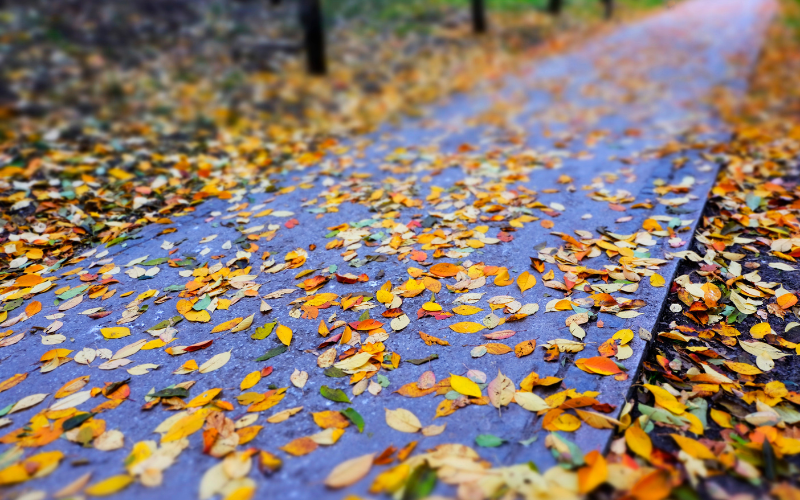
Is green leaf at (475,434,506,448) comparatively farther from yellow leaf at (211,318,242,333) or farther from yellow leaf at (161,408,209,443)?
yellow leaf at (211,318,242,333)

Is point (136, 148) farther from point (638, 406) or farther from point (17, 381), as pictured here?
point (638, 406)

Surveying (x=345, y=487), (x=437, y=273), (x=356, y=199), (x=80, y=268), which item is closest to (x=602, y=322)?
(x=437, y=273)

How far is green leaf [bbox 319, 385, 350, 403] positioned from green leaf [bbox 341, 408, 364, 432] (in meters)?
0.05

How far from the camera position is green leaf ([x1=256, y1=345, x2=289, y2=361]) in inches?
74.5

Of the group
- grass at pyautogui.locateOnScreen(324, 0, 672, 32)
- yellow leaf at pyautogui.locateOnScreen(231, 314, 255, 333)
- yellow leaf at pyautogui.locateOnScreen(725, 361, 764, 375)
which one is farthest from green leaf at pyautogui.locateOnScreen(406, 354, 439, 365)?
grass at pyautogui.locateOnScreen(324, 0, 672, 32)

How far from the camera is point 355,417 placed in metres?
1.59

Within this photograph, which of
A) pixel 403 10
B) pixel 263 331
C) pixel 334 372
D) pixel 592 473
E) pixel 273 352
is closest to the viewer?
pixel 592 473

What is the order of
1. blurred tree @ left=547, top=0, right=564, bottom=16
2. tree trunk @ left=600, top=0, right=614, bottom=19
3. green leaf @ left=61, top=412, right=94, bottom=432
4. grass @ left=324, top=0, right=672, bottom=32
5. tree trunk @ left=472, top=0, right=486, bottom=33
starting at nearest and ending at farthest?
green leaf @ left=61, top=412, right=94, bottom=432
grass @ left=324, top=0, right=672, bottom=32
tree trunk @ left=472, top=0, right=486, bottom=33
blurred tree @ left=547, top=0, right=564, bottom=16
tree trunk @ left=600, top=0, right=614, bottom=19

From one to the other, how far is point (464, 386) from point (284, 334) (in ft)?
2.57

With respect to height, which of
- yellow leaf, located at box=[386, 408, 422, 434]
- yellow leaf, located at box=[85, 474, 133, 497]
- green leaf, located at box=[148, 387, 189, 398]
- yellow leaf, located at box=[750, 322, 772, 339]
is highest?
green leaf, located at box=[148, 387, 189, 398]

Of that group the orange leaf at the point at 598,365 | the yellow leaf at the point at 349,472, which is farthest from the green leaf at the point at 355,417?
the orange leaf at the point at 598,365

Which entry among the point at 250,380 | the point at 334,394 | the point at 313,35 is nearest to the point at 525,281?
the point at 334,394

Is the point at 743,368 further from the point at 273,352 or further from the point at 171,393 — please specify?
A: the point at 171,393

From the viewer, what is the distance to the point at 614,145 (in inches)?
167
